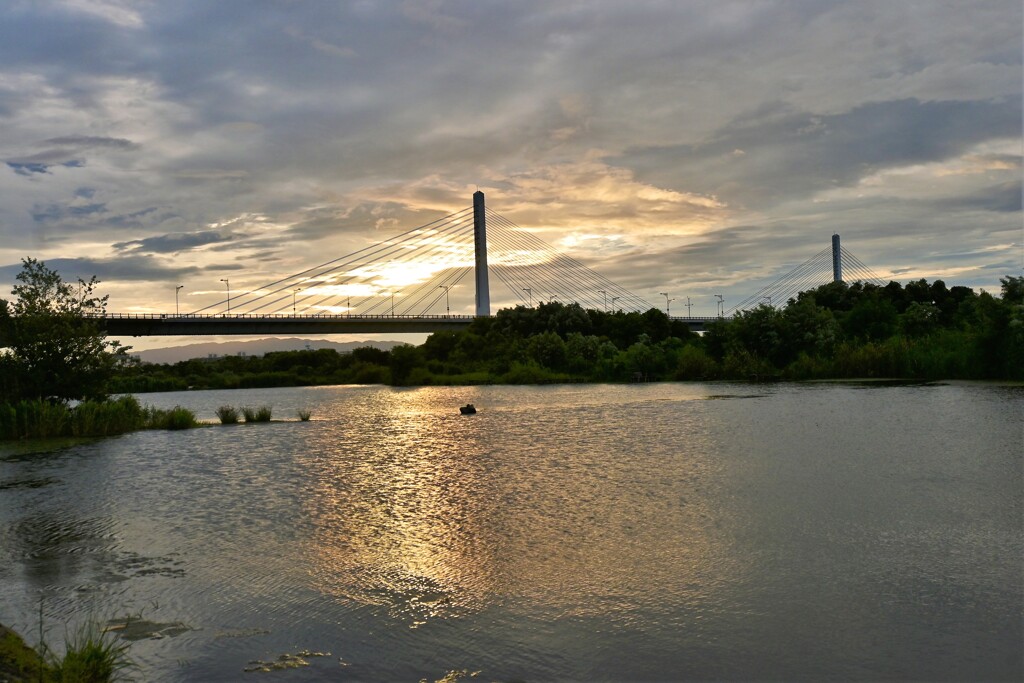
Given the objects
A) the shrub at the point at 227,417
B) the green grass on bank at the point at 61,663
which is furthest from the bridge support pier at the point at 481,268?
the green grass on bank at the point at 61,663

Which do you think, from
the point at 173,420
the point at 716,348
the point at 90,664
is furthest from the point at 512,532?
the point at 716,348

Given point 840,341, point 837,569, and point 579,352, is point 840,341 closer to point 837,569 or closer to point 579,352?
point 579,352

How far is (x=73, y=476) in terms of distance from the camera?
18016 millimetres

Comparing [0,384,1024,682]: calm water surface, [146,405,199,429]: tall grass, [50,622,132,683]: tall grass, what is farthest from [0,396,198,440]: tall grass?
[50,622,132,683]: tall grass

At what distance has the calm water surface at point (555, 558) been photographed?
21.8 ft

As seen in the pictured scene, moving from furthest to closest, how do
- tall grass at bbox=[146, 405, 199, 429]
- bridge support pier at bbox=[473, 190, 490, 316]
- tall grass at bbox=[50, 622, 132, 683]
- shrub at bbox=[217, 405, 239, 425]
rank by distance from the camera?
bridge support pier at bbox=[473, 190, 490, 316]
shrub at bbox=[217, 405, 239, 425]
tall grass at bbox=[146, 405, 199, 429]
tall grass at bbox=[50, 622, 132, 683]

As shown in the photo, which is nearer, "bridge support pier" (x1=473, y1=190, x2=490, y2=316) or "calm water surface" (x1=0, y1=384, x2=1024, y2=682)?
"calm water surface" (x1=0, y1=384, x2=1024, y2=682)

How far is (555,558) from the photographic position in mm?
9617

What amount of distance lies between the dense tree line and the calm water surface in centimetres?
1873

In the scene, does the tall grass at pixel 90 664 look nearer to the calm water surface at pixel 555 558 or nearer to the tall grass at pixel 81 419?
the calm water surface at pixel 555 558

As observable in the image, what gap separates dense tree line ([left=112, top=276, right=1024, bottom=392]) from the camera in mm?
44844

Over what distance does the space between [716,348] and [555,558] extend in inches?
2276

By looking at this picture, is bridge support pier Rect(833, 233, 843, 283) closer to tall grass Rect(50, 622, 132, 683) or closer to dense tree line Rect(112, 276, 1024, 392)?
dense tree line Rect(112, 276, 1024, 392)

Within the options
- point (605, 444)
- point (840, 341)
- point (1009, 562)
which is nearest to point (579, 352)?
point (840, 341)
